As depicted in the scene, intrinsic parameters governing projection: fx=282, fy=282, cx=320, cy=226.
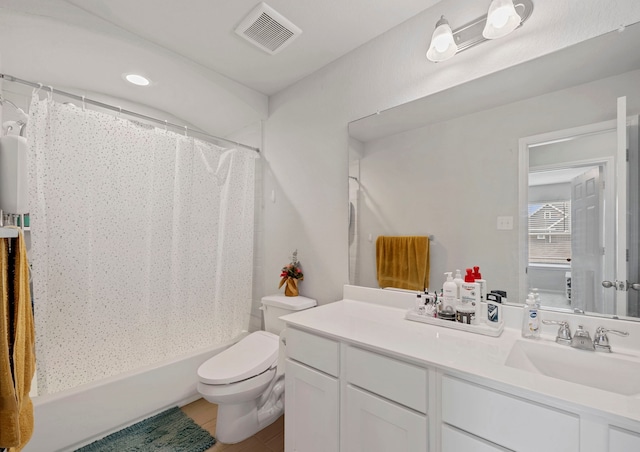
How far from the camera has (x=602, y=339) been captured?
0.99 metres

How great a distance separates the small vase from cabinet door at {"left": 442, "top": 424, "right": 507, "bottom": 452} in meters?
1.39

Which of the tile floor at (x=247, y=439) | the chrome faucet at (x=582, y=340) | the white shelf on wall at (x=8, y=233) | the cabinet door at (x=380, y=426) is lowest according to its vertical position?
the tile floor at (x=247, y=439)

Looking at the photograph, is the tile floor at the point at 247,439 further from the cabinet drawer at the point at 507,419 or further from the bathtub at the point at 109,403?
the cabinet drawer at the point at 507,419

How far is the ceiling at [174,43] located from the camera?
1.52 metres

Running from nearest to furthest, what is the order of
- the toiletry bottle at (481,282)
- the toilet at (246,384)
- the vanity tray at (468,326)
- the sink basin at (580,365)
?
the sink basin at (580,365) → the vanity tray at (468,326) → the toiletry bottle at (481,282) → the toilet at (246,384)

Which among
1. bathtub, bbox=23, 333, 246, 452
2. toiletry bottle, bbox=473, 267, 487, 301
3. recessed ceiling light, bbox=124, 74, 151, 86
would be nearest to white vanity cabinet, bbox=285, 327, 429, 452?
toiletry bottle, bbox=473, 267, 487, 301

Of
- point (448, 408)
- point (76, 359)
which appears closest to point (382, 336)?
point (448, 408)

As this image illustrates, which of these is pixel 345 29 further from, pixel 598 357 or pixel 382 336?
pixel 598 357

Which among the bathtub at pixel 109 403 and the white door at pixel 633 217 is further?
the bathtub at pixel 109 403

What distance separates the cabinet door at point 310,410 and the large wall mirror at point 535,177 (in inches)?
29.9

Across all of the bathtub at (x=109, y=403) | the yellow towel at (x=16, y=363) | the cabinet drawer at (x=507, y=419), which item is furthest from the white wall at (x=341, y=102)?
the yellow towel at (x=16, y=363)

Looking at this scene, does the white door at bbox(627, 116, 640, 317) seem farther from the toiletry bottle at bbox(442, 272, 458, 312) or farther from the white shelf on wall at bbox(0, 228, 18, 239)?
the white shelf on wall at bbox(0, 228, 18, 239)

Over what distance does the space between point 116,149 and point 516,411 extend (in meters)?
2.24

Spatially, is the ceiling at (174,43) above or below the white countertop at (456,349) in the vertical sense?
above
